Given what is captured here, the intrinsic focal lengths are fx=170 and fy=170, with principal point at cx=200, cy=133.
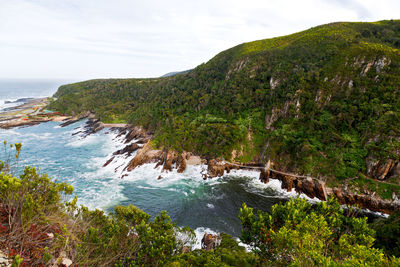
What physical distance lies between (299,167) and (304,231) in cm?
2699

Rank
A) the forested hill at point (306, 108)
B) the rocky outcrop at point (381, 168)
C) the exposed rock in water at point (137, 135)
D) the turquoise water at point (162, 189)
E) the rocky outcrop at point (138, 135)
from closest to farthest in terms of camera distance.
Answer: the rocky outcrop at point (381, 168), the turquoise water at point (162, 189), the forested hill at point (306, 108), the rocky outcrop at point (138, 135), the exposed rock in water at point (137, 135)

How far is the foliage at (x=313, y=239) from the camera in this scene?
9320 mm

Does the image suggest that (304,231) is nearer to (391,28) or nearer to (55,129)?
(391,28)

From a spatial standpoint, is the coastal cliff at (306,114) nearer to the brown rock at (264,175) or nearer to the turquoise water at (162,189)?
the brown rock at (264,175)

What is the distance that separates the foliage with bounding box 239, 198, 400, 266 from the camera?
9.32 m

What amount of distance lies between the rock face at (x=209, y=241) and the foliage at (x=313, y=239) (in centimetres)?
759

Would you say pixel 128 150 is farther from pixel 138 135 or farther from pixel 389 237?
pixel 389 237

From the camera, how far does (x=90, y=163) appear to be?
4666cm

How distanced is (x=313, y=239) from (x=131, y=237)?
1347cm

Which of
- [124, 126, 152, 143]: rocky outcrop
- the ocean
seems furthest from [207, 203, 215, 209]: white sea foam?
[124, 126, 152, 143]: rocky outcrop

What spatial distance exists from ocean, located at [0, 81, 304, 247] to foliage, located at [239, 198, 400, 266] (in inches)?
459

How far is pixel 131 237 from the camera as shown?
45.9 ft

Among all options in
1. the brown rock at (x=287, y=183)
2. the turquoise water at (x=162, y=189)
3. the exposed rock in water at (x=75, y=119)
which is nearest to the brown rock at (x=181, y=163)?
the turquoise water at (x=162, y=189)

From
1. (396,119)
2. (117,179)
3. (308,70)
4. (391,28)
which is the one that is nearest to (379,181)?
(396,119)
